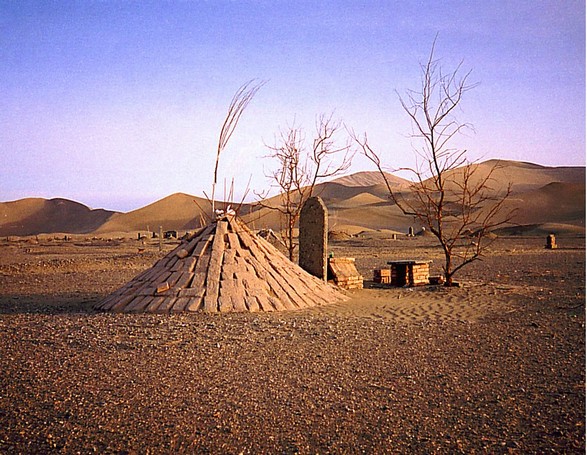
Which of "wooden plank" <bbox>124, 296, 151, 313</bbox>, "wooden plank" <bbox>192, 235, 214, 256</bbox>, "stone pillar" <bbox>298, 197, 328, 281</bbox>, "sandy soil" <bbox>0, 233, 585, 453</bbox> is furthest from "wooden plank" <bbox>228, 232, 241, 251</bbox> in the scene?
"stone pillar" <bbox>298, 197, 328, 281</bbox>

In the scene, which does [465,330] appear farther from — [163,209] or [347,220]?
[163,209]

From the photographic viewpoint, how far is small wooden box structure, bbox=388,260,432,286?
14.3 m

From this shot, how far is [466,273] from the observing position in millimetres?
17641

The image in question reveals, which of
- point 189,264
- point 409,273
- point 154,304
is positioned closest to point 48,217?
point 409,273

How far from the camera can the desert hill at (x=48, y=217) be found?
3081 inches

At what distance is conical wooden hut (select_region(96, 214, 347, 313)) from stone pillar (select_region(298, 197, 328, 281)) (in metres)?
1.26

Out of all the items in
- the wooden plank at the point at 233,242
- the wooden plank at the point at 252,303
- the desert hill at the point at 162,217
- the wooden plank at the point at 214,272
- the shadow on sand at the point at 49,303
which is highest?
the desert hill at the point at 162,217

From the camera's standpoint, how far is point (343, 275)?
13.4 metres

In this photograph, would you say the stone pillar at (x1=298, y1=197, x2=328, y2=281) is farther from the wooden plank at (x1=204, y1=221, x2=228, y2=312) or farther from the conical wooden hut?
the wooden plank at (x1=204, y1=221, x2=228, y2=312)

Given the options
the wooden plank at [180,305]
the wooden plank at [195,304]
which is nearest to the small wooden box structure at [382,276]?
the wooden plank at [195,304]

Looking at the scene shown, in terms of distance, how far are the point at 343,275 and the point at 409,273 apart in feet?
6.02

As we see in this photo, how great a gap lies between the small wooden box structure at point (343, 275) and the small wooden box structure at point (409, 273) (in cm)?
101

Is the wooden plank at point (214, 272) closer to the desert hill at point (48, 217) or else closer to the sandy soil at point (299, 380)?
the sandy soil at point (299, 380)

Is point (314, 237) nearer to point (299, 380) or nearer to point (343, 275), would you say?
point (343, 275)
